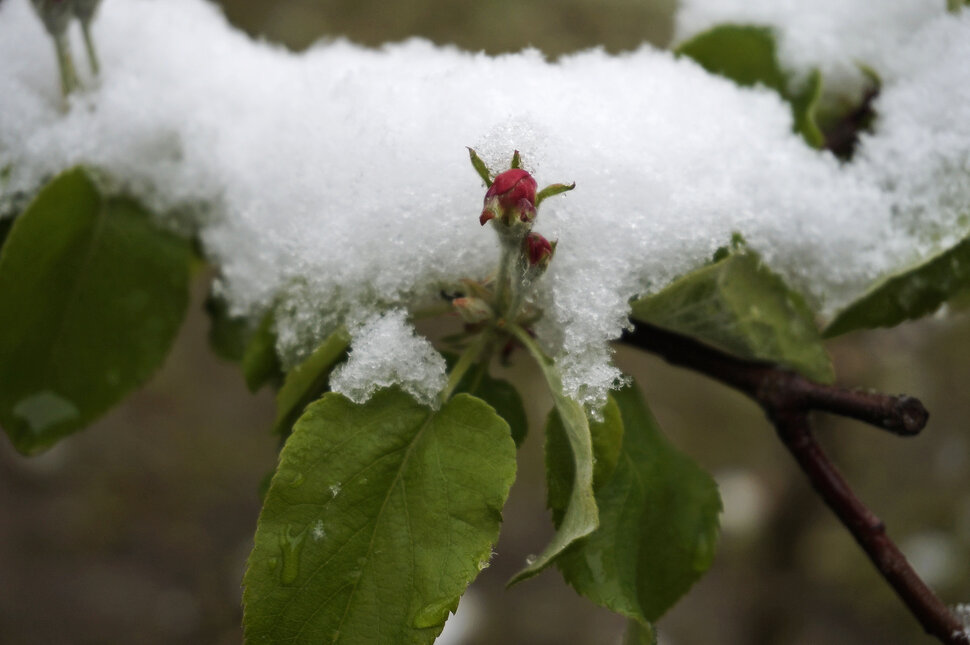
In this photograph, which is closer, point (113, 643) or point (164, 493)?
point (113, 643)

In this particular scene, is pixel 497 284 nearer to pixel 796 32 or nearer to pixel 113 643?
pixel 796 32

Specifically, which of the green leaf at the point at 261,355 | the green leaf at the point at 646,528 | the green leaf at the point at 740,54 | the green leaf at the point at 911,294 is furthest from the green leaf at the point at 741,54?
the green leaf at the point at 261,355

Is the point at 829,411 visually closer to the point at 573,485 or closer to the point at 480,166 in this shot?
the point at 573,485

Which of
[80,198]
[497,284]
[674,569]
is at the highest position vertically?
[80,198]

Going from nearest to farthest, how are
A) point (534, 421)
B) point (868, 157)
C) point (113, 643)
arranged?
point (868, 157) < point (113, 643) < point (534, 421)

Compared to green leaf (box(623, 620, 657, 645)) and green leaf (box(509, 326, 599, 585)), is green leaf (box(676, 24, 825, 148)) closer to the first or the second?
green leaf (box(509, 326, 599, 585))

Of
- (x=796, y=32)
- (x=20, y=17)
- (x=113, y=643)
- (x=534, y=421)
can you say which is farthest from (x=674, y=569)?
(x=113, y=643)

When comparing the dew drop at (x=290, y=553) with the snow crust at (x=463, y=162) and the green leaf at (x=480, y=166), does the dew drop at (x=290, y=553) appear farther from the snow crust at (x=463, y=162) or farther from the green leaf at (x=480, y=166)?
the green leaf at (x=480, y=166)
